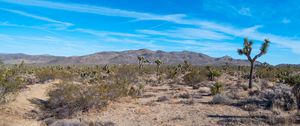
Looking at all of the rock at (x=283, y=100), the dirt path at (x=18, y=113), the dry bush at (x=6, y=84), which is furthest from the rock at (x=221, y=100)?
the dry bush at (x=6, y=84)

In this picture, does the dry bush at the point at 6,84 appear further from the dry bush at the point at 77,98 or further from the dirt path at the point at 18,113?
the dry bush at the point at 77,98

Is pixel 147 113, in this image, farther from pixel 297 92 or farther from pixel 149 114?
pixel 297 92

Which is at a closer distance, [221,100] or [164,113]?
[164,113]

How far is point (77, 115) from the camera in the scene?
1883 cm

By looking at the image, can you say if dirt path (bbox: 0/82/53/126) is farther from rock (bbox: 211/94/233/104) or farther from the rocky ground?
rock (bbox: 211/94/233/104)

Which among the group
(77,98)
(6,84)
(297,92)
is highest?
(297,92)

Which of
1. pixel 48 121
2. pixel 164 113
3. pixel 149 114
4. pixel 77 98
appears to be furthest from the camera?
pixel 77 98

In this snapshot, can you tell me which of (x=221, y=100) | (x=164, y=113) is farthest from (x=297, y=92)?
(x=164, y=113)

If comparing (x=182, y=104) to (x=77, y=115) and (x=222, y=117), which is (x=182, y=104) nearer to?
(x=222, y=117)

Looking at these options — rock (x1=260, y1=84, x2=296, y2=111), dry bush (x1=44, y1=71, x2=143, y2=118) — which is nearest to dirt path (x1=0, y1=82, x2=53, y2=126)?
dry bush (x1=44, y1=71, x2=143, y2=118)

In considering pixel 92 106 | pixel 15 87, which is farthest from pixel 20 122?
pixel 92 106

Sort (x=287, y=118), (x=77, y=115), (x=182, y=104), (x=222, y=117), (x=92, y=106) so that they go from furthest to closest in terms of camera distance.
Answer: (x=182, y=104) < (x=92, y=106) < (x=77, y=115) < (x=222, y=117) < (x=287, y=118)

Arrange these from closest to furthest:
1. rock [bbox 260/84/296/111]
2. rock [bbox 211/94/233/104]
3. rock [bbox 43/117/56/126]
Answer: rock [bbox 43/117/56/126]
rock [bbox 260/84/296/111]
rock [bbox 211/94/233/104]

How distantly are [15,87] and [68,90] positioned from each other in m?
3.34
